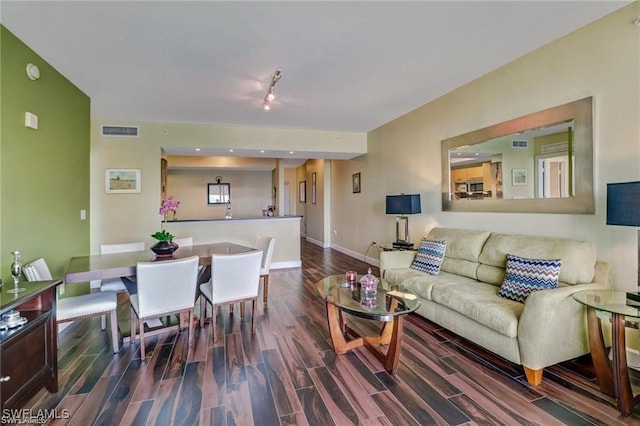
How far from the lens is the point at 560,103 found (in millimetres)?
2730

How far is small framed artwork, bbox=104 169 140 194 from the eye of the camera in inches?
193

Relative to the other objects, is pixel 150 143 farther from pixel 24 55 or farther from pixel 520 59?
pixel 520 59

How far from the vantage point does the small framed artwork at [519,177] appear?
123 inches

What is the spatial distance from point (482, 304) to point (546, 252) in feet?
2.56

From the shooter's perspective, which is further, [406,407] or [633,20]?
[633,20]

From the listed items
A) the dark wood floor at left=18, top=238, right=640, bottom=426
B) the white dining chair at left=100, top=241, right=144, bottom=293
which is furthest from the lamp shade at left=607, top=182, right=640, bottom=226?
the white dining chair at left=100, top=241, right=144, bottom=293

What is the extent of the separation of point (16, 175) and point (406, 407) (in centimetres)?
353

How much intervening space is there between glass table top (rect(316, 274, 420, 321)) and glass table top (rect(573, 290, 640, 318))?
1096 millimetres

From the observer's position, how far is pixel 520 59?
303 centimetres

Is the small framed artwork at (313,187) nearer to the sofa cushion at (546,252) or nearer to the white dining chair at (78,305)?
the sofa cushion at (546,252)

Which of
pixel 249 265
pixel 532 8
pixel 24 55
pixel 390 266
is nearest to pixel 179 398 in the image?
pixel 249 265

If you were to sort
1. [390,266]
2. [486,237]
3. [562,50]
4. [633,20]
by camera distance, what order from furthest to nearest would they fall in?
[390,266] < [486,237] < [562,50] < [633,20]

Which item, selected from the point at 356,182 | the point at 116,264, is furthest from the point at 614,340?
the point at 356,182

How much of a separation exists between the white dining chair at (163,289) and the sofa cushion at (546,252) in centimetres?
289
